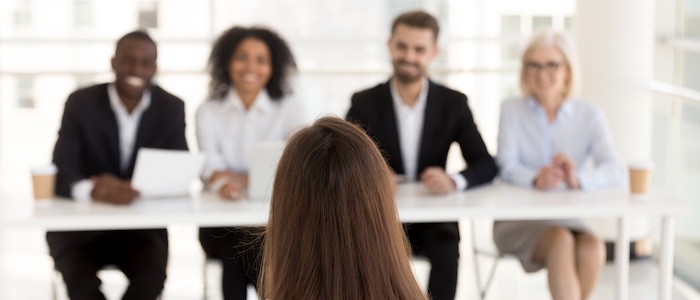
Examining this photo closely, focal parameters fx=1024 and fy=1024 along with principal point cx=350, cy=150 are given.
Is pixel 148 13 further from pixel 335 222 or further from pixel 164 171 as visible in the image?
pixel 335 222

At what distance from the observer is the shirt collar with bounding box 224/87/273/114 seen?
148 inches

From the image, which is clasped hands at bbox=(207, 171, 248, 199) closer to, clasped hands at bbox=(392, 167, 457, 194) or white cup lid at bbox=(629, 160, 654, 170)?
clasped hands at bbox=(392, 167, 457, 194)

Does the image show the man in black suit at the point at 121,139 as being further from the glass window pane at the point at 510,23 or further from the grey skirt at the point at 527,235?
the glass window pane at the point at 510,23

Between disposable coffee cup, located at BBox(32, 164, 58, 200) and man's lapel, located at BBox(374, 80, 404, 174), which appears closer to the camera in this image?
disposable coffee cup, located at BBox(32, 164, 58, 200)

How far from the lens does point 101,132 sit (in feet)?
11.6

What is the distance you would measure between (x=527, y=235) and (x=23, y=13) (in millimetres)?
6335

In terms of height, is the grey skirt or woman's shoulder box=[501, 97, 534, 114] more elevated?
woman's shoulder box=[501, 97, 534, 114]

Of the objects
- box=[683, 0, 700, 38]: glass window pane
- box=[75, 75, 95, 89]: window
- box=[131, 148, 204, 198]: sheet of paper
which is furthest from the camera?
box=[75, 75, 95, 89]: window

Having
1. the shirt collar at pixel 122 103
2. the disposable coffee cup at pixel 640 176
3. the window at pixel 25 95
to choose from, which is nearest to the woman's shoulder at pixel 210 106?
the shirt collar at pixel 122 103

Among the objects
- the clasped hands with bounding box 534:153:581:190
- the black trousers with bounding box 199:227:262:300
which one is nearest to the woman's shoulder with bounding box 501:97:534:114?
the clasped hands with bounding box 534:153:581:190

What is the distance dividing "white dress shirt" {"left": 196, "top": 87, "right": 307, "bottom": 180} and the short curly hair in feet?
0.16

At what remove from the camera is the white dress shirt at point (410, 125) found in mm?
3734

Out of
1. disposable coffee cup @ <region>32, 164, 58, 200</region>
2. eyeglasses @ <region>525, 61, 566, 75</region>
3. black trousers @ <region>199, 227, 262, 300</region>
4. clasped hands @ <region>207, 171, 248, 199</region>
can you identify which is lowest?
black trousers @ <region>199, 227, 262, 300</region>

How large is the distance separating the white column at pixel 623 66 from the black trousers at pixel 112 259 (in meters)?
2.21
